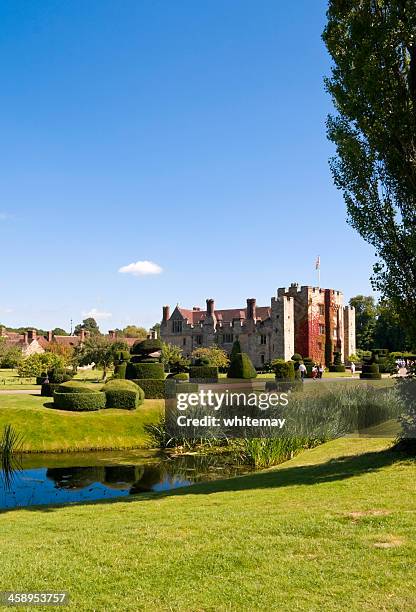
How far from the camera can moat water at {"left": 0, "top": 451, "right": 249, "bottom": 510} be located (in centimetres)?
1242

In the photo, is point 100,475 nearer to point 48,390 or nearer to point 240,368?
point 48,390

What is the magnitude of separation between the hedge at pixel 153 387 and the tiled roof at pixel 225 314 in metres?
30.5

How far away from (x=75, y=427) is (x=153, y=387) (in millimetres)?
6884

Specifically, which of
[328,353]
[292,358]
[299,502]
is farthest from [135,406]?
[328,353]

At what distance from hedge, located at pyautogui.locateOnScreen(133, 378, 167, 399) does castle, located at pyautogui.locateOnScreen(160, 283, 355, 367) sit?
26743 mm

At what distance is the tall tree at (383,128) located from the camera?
1039cm

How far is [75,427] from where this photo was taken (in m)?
19.7

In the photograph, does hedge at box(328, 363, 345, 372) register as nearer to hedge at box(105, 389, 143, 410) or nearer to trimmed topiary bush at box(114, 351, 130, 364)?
trimmed topiary bush at box(114, 351, 130, 364)

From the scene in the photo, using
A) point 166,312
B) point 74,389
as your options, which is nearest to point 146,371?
point 74,389

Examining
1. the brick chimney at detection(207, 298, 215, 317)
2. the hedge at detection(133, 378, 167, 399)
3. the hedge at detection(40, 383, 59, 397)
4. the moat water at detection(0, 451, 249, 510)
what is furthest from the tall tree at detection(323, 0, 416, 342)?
the brick chimney at detection(207, 298, 215, 317)

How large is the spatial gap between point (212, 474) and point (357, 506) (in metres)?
7.31

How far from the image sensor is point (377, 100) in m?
10.5

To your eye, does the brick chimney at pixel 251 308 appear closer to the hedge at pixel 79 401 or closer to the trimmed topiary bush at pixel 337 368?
the trimmed topiary bush at pixel 337 368

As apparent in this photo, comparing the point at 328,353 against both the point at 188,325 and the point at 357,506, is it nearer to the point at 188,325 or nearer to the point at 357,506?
the point at 188,325
